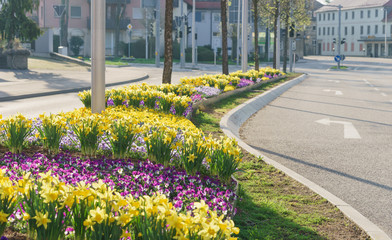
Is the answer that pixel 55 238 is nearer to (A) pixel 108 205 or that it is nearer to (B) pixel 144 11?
(A) pixel 108 205

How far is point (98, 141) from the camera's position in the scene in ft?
24.2

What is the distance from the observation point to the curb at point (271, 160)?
5820 mm

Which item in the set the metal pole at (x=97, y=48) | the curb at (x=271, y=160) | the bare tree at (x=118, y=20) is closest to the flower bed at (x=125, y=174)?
the curb at (x=271, y=160)

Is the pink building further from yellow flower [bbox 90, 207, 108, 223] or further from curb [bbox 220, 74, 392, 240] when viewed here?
yellow flower [bbox 90, 207, 108, 223]

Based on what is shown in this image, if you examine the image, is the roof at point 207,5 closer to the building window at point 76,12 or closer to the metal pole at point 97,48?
the building window at point 76,12

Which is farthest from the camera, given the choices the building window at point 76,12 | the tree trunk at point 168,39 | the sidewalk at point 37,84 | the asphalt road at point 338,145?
the building window at point 76,12

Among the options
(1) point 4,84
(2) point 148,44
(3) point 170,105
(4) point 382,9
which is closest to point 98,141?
(3) point 170,105

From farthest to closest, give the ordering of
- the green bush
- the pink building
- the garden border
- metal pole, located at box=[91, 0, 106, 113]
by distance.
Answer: the pink building → the green bush → the garden border → metal pole, located at box=[91, 0, 106, 113]

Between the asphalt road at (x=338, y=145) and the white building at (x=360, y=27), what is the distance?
107 meters

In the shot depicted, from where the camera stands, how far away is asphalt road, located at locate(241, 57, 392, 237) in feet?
25.2

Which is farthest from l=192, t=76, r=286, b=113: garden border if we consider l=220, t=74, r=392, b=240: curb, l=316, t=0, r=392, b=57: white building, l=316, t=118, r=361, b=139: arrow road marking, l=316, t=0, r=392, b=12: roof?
l=316, t=0, r=392, b=12: roof

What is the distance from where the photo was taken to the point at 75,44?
7450 cm

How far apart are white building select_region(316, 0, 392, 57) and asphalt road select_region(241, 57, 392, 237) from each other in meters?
107

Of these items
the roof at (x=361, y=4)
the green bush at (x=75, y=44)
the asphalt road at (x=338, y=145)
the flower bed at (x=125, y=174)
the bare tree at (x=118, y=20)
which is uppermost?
the roof at (x=361, y=4)
